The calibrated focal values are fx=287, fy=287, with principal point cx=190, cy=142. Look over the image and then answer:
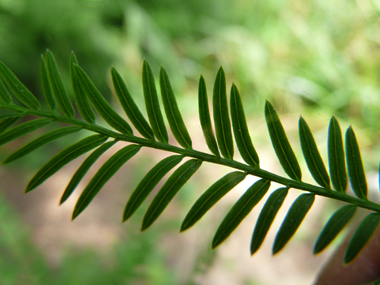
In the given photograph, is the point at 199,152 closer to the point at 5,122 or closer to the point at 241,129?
the point at 241,129

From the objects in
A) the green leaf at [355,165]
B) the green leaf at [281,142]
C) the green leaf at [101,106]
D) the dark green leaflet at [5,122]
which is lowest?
the dark green leaflet at [5,122]

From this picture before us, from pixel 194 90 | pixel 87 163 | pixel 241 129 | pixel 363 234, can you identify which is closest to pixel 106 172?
pixel 87 163

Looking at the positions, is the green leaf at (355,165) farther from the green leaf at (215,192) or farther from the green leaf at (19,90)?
the green leaf at (19,90)

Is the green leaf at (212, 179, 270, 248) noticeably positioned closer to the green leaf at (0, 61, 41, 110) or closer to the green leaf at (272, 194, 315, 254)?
the green leaf at (272, 194, 315, 254)

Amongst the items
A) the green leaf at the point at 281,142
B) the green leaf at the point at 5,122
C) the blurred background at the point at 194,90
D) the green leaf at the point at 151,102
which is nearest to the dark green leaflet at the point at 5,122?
the green leaf at the point at 5,122

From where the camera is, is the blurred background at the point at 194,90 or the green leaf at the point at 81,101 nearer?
the green leaf at the point at 81,101

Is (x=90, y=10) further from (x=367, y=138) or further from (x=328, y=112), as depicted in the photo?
(x=367, y=138)

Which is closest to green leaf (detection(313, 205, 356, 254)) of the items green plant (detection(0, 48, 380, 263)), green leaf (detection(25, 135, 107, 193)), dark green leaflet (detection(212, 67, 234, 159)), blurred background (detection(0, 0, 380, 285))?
green plant (detection(0, 48, 380, 263))

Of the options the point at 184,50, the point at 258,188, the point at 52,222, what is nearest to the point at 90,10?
the point at 184,50
